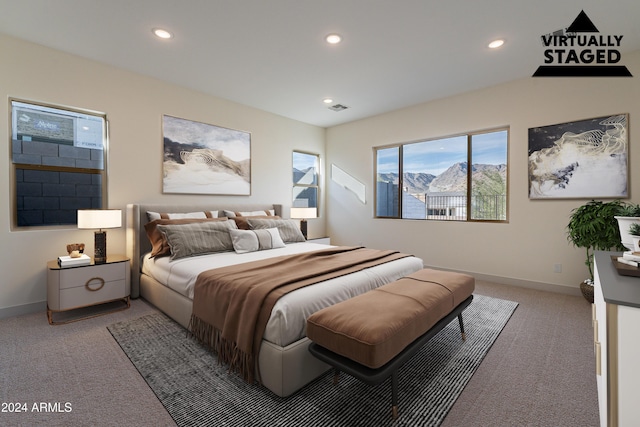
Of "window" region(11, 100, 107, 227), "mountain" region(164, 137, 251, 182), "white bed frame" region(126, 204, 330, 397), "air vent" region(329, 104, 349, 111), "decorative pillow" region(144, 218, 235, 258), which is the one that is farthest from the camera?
"air vent" region(329, 104, 349, 111)

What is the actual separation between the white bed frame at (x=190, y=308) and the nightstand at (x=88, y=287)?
9.0 inches

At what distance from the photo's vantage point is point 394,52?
3111 mm

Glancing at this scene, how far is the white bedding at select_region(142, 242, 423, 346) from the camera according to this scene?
1.75 m

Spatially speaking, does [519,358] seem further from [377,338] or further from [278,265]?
[278,265]

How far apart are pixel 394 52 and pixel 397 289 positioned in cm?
253

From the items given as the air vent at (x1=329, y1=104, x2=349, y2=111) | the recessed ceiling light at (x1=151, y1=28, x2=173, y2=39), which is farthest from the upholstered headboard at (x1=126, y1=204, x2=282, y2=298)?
the air vent at (x1=329, y1=104, x2=349, y2=111)

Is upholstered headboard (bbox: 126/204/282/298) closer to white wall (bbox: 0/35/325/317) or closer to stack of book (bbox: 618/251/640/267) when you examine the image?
white wall (bbox: 0/35/325/317)

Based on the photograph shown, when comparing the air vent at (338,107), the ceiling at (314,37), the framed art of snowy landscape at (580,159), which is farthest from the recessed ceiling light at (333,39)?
the framed art of snowy landscape at (580,159)

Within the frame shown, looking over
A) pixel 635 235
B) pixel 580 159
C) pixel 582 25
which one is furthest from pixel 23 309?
pixel 580 159

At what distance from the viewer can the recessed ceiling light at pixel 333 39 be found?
2.81 meters

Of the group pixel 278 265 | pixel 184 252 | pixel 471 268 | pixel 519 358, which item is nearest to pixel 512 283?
pixel 471 268

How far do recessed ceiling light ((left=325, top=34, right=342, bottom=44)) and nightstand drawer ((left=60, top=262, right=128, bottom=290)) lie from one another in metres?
3.20

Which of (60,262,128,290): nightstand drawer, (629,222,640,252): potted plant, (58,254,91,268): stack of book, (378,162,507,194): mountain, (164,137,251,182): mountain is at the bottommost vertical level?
(60,262,128,290): nightstand drawer

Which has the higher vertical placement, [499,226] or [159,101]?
[159,101]
